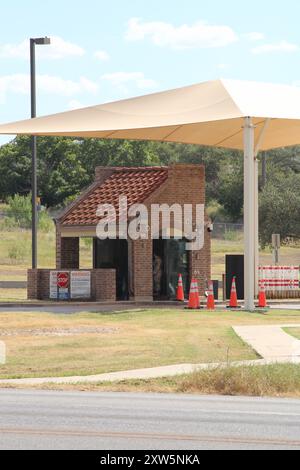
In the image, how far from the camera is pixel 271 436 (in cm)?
1250

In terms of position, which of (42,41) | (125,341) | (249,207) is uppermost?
(42,41)

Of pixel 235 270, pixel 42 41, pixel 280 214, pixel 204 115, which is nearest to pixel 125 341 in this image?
pixel 204 115

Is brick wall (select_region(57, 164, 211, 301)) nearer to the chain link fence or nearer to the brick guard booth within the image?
the brick guard booth

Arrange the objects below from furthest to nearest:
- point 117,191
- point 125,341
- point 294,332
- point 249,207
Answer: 1. point 117,191
2. point 249,207
3. point 294,332
4. point 125,341

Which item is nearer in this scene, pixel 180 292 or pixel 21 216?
pixel 180 292

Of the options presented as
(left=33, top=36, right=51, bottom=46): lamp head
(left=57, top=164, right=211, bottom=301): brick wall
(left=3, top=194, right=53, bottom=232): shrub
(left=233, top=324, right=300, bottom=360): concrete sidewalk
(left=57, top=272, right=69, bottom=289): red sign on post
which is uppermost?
(left=33, top=36, right=51, bottom=46): lamp head

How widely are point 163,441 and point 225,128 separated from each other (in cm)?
2859

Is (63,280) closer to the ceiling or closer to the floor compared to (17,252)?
closer to the floor

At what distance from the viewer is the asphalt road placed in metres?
11.9

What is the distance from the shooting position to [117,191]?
39344 mm

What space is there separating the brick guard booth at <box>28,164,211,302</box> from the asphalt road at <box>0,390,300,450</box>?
20.3m

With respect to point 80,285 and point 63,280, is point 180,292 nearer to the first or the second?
point 80,285

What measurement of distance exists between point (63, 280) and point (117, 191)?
4132 millimetres

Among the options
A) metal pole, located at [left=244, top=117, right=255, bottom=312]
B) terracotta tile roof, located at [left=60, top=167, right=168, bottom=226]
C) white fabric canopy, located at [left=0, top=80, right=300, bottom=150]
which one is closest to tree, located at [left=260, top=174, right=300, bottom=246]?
terracotta tile roof, located at [left=60, top=167, right=168, bottom=226]
